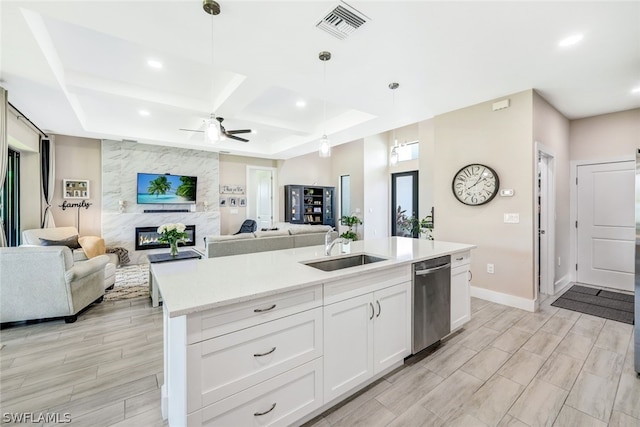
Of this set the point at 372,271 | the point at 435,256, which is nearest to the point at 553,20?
the point at 435,256

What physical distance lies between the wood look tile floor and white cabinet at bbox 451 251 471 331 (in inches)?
7.8

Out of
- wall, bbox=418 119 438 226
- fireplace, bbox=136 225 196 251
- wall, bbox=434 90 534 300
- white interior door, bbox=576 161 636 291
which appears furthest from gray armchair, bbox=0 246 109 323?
white interior door, bbox=576 161 636 291

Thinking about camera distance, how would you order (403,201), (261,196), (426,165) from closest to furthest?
(426,165)
(403,201)
(261,196)

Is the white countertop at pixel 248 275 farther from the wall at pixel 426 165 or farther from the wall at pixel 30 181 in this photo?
the wall at pixel 30 181

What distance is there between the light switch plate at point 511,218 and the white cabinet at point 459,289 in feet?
3.82

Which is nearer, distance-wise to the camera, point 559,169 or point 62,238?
point 559,169

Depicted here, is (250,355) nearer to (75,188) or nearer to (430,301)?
(430,301)

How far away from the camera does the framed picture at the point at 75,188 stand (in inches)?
219

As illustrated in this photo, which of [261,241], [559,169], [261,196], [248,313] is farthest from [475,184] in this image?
[261,196]

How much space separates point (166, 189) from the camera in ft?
21.2

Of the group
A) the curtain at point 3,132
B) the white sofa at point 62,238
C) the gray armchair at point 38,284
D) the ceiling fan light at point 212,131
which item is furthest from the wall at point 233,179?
the ceiling fan light at point 212,131

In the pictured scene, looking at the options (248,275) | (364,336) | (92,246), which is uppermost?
(248,275)

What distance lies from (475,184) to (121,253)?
22.3ft

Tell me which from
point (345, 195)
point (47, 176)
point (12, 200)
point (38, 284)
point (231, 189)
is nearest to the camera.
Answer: point (38, 284)
